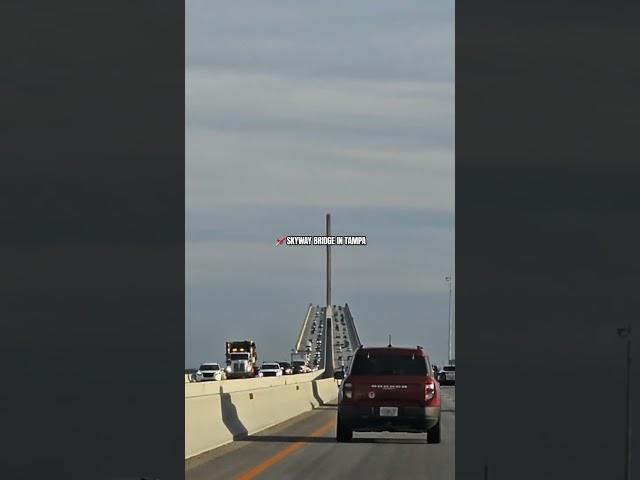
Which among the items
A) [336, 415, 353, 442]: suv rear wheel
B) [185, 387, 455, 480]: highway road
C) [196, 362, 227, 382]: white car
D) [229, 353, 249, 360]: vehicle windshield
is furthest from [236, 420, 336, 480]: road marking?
[229, 353, 249, 360]: vehicle windshield

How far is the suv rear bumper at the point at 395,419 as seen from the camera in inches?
1233

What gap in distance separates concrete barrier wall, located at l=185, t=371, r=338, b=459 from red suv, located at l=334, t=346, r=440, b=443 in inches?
105

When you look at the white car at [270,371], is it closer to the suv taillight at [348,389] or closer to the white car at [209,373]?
the white car at [209,373]

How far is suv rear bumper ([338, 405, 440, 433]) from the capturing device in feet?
103

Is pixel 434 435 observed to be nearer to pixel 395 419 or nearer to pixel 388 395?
pixel 395 419

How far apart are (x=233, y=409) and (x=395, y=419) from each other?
453 cm

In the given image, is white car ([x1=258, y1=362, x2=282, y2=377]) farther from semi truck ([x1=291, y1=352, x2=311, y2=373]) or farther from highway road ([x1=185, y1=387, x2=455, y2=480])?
highway road ([x1=185, y1=387, x2=455, y2=480])

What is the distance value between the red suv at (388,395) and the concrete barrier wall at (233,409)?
2.68m

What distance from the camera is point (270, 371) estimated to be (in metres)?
104
